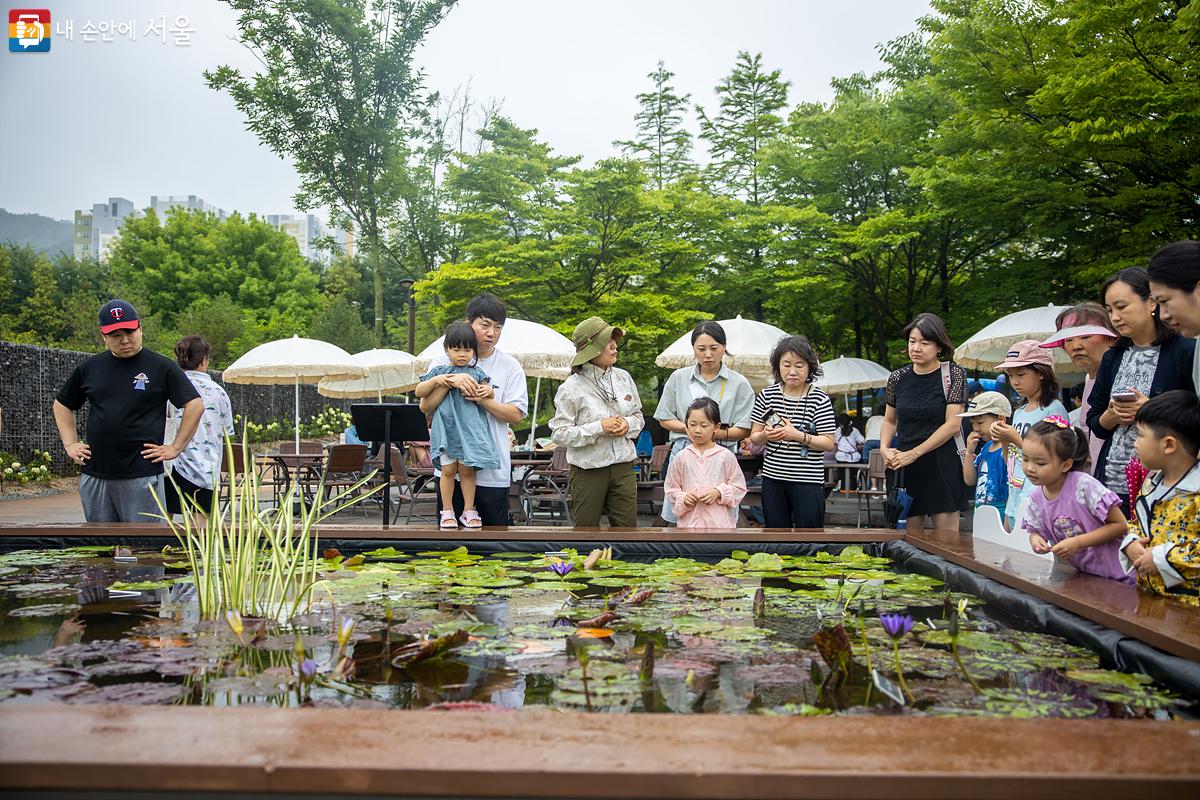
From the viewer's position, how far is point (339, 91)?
28391mm

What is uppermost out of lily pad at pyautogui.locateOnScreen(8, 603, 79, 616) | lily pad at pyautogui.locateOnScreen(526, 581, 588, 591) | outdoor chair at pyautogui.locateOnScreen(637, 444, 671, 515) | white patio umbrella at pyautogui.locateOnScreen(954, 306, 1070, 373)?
white patio umbrella at pyautogui.locateOnScreen(954, 306, 1070, 373)

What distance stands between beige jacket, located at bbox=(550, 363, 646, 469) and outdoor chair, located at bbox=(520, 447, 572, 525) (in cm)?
327

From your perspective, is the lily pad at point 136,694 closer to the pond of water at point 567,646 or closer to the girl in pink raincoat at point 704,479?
the pond of water at point 567,646

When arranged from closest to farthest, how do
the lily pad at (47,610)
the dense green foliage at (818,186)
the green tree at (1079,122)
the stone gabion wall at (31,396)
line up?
1. the lily pad at (47,610)
2. the green tree at (1079,122)
3. the dense green foliage at (818,186)
4. the stone gabion wall at (31,396)

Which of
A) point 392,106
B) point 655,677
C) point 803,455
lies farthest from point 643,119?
point 655,677

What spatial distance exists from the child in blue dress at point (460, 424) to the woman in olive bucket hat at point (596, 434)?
0.36 m

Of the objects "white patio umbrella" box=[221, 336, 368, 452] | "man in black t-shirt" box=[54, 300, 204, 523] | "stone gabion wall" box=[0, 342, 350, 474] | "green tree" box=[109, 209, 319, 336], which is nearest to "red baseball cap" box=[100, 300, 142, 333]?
"man in black t-shirt" box=[54, 300, 204, 523]

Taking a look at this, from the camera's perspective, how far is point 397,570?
345 cm

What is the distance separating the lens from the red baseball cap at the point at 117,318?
4207mm

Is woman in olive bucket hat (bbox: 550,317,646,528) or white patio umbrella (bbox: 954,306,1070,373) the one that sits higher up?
white patio umbrella (bbox: 954,306,1070,373)

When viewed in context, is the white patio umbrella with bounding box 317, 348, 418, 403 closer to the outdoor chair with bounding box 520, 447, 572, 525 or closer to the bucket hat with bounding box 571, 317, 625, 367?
the outdoor chair with bounding box 520, 447, 572, 525

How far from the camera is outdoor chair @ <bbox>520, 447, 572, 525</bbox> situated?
325 inches

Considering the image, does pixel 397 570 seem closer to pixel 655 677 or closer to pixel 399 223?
pixel 655 677
